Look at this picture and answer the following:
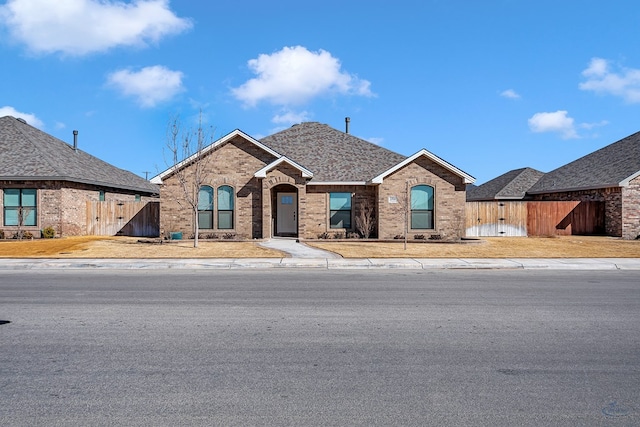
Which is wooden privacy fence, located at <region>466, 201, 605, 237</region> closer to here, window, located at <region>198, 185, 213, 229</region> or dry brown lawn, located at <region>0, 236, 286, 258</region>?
dry brown lawn, located at <region>0, 236, 286, 258</region>

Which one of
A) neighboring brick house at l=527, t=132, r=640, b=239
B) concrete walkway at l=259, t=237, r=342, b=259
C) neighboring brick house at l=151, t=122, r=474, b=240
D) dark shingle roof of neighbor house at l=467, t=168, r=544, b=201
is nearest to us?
concrete walkway at l=259, t=237, r=342, b=259

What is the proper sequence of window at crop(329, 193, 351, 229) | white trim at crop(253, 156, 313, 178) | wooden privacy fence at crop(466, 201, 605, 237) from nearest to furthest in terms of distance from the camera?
white trim at crop(253, 156, 313, 178) < window at crop(329, 193, 351, 229) < wooden privacy fence at crop(466, 201, 605, 237)

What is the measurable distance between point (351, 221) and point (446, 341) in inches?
739

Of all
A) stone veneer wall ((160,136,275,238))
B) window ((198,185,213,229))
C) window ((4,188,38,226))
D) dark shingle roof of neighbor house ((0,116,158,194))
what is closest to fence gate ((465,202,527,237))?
stone veneer wall ((160,136,275,238))

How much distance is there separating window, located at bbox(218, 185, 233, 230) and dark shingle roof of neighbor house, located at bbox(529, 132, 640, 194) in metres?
21.0

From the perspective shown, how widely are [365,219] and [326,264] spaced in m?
9.32

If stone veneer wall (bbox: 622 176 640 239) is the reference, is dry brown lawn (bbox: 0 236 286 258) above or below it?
below

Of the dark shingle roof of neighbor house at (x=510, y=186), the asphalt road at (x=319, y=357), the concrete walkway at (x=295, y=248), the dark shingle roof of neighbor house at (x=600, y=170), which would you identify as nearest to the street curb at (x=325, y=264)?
the concrete walkway at (x=295, y=248)

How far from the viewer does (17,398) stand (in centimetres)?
422

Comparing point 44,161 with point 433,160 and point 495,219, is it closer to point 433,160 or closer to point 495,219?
point 433,160

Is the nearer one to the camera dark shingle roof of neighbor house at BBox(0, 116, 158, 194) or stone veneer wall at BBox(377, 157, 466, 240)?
stone veneer wall at BBox(377, 157, 466, 240)

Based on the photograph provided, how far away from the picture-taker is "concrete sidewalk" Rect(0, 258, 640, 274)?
48.6 feet

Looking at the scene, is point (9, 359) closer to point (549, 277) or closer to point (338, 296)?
point (338, 296)

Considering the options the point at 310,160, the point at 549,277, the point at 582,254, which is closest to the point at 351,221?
the point at 310,160
